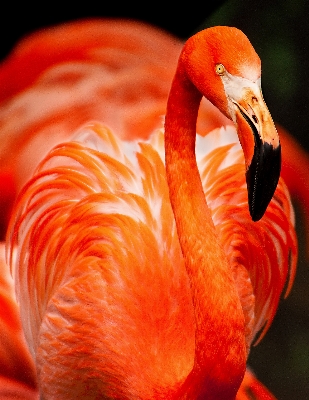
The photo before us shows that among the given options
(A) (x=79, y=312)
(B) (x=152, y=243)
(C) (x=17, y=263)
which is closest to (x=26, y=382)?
(C) (x=17, y=263)

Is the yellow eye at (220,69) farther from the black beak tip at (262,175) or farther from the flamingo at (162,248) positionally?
the black beak tip at (262,175)

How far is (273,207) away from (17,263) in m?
0.67

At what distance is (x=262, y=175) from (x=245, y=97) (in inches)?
4.5

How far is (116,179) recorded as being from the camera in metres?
1.52

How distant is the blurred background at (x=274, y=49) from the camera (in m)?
1.62

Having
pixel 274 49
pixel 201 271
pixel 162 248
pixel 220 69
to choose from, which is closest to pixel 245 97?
pixel 220 69

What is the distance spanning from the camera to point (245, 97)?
0.94m

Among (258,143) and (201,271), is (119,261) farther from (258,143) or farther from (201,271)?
(258,143)

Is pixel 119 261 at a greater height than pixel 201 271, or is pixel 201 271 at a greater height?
pixel 201 271

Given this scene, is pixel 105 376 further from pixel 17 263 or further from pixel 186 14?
pixel 186 14

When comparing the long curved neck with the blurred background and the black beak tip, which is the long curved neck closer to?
the black beak tip

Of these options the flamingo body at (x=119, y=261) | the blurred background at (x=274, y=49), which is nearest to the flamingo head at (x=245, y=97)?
the flamingo body at (x=119, y=261)

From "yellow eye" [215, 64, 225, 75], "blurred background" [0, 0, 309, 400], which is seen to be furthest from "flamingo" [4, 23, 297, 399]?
"blurred background" [0, 0, 309, 400]

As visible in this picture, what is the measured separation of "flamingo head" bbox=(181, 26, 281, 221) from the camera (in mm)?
927
